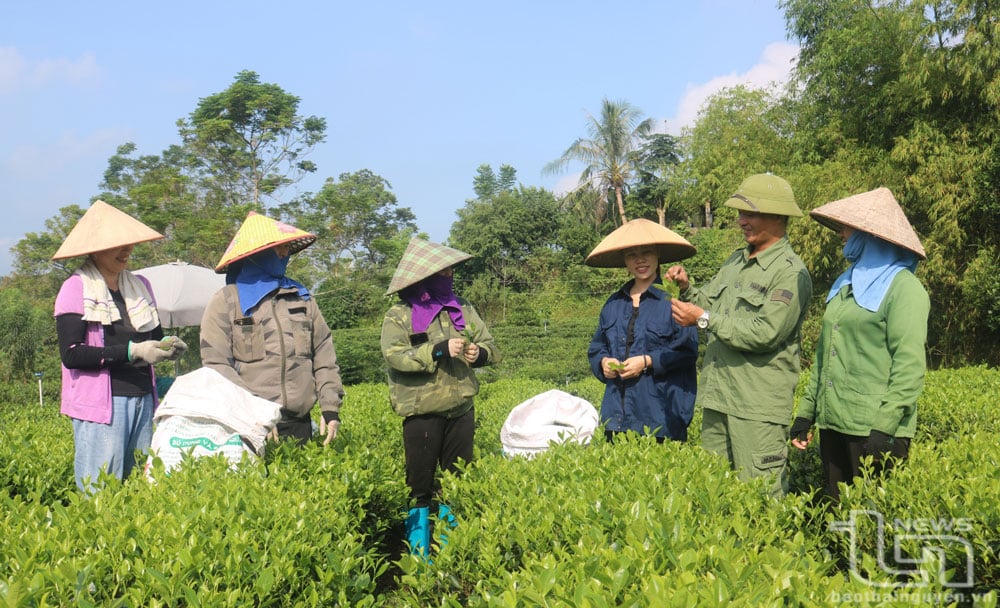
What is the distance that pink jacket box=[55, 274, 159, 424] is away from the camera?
3.37 meters

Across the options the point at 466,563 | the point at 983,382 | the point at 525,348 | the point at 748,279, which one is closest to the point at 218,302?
the point at 466,563

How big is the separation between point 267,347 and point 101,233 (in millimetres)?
973

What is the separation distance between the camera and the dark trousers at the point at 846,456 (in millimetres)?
2900

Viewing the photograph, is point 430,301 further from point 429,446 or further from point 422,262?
point 429,446

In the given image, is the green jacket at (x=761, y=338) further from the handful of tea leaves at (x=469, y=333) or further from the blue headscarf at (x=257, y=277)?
the blue headscarf at (x=257, y=277)

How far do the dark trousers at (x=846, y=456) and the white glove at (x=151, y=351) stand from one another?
2988 mm

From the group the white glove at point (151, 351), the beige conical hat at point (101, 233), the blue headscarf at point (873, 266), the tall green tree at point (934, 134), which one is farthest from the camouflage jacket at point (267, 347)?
the tall green tree at point (934, 134)

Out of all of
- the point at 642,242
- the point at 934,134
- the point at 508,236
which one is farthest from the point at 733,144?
the point at 642,242

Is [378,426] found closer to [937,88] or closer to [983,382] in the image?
[983,382]

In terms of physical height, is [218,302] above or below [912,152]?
below

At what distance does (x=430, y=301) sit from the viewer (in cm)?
395

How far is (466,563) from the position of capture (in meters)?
2.44

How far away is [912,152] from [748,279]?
1027 cm

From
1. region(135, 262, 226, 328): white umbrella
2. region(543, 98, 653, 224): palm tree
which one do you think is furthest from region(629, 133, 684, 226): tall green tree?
region(135, 262, 226, 328): white umbrella
